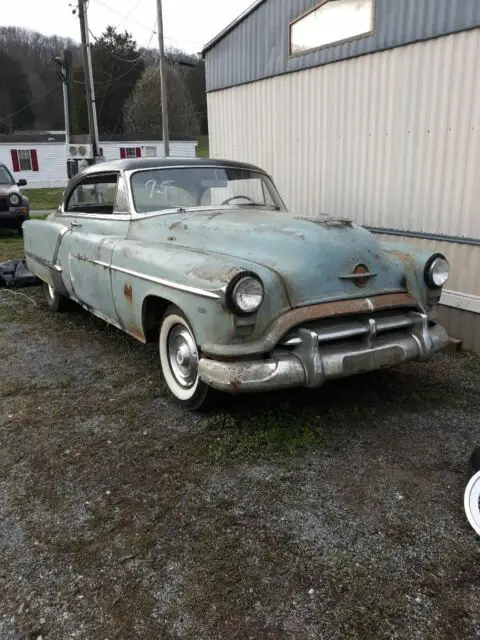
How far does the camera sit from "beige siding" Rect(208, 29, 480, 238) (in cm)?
482

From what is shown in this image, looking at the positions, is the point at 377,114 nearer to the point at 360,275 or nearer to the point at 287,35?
the point at 287,35

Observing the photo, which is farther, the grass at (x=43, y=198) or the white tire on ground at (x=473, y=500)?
the grass at (x=43, y=198)

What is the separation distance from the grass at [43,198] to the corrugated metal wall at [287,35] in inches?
603

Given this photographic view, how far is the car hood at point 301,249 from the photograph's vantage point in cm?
333

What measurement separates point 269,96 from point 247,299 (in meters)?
4.86

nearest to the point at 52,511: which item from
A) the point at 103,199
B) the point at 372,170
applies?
the point at 103,199

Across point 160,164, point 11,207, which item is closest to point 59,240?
point 160,164

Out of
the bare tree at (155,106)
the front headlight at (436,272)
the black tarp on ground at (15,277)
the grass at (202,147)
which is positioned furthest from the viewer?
the bare tree at (155,106)

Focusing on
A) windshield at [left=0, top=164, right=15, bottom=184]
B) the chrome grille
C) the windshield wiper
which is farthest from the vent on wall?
the chrome grille

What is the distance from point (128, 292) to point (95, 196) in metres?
1.72

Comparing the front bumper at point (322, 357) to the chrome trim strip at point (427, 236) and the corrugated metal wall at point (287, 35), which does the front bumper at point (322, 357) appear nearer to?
the chrome trim strip at point (427, 236)

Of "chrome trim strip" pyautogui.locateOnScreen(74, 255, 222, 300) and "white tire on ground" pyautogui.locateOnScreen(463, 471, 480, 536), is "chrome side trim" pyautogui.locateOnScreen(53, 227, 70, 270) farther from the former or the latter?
"white tire on ground" pyautogui.locateOnScreen(463, 471, 480, 536)

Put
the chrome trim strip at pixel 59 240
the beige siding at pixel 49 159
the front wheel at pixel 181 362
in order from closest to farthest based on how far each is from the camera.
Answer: the front wheel at pixel 181 362 → the chrome trim strip at pixel 59 240 → the beige siding at pixel 49 159

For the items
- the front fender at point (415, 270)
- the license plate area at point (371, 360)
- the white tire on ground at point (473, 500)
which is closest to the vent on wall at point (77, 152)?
the front fender at point (415, 270)
